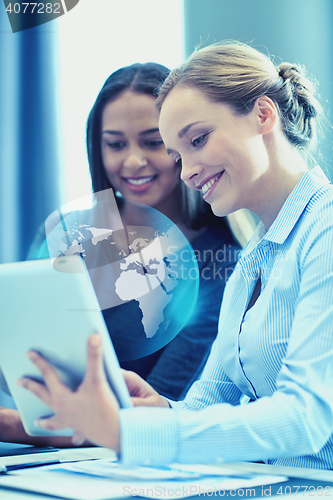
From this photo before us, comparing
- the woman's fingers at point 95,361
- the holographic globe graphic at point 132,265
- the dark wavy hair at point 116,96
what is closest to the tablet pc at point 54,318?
the woman's fingers at point 95,361

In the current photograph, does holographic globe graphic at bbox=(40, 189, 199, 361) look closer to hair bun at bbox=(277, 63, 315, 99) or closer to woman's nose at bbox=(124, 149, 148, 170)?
woman's nose at bbox=(124, 149, 148, 170)

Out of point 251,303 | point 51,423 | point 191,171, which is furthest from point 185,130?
point 51,423

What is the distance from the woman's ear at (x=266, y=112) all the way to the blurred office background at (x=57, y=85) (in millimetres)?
625

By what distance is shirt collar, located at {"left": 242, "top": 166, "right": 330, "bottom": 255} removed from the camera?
89 centimetres

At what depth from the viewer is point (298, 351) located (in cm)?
67

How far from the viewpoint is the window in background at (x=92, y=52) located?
4.85ft

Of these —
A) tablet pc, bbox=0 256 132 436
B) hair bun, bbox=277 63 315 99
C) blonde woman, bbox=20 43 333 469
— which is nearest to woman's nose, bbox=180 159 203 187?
blonde woman, bbox=20 43 333 469

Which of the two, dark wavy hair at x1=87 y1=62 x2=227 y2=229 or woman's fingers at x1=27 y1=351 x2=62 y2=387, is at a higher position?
dark wavy hair at x1=87 y1=62 x2=227 y2=229

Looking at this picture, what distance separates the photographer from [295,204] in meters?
0.91

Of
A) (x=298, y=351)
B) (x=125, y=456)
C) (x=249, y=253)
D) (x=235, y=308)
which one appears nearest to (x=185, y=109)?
(x=249, y=253)

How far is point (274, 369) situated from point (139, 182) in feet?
2.74

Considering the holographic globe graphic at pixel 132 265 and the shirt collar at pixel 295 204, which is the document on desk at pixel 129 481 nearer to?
the shirt collar at pixel 295 204

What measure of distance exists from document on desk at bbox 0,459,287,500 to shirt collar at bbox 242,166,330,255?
45cm

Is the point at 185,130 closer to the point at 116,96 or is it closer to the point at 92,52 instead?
the point at 116,96
